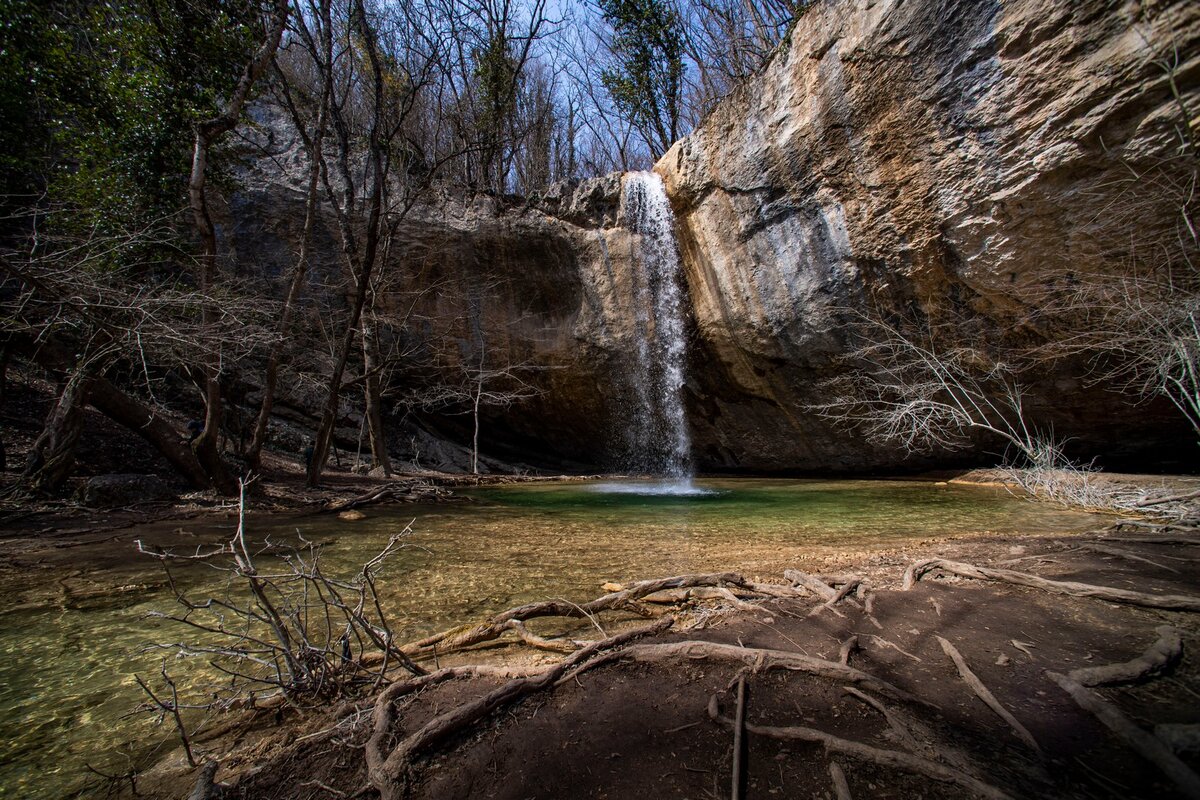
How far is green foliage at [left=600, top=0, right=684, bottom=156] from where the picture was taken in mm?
15555

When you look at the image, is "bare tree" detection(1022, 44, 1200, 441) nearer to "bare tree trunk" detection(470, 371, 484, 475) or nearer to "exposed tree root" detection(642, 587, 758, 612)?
"exposed tree root" detection(642, 587, 758, 612)

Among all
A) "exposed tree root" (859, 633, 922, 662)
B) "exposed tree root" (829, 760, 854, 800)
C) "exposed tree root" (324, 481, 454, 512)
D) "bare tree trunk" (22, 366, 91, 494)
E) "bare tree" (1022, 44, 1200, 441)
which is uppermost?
"bare tree" (1022, 44, 1200, 441)

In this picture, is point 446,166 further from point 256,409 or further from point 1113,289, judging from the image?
point 1113,289

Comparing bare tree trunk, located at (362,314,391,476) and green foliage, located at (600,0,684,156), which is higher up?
green foliage, located at (600,0,684,156)

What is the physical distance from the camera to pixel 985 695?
161 cm

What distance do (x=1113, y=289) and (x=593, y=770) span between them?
842 cm

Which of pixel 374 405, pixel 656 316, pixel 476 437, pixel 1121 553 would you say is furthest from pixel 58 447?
pixel 656 316

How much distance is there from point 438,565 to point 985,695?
143 inches

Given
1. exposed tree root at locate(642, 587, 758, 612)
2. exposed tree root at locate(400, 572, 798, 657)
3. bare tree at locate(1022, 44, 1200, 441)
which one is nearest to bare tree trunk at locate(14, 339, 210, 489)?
exposed tree root at locate(400, 572, 798, 657)

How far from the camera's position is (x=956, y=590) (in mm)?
2789

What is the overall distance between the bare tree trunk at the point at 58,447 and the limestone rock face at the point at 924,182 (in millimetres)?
12302

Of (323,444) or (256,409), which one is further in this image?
(256,409)

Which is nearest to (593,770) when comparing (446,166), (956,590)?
(956,590)

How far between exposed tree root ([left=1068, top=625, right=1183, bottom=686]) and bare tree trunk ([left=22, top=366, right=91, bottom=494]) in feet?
31.2
